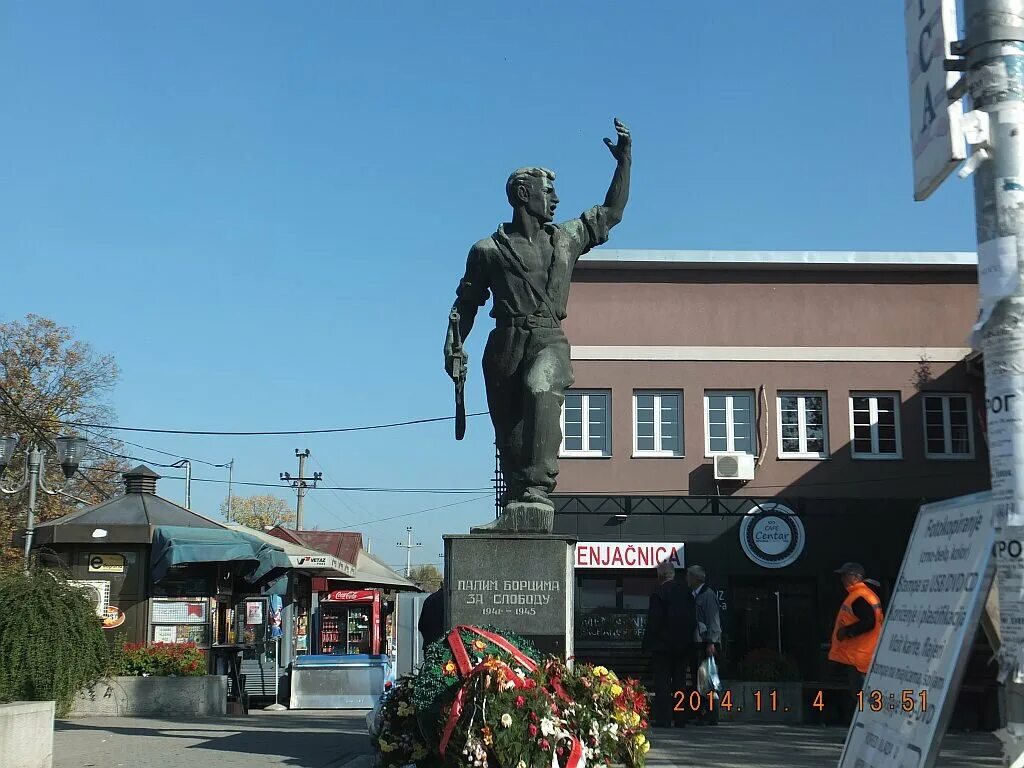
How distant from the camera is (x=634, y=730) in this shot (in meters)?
7.16

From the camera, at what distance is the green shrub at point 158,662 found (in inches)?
546

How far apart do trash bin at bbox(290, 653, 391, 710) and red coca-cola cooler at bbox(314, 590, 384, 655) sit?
584 inches

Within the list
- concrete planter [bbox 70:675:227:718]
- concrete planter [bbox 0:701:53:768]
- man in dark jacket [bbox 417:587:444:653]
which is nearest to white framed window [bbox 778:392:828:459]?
concrete planter [bbox 70:675:227:718]

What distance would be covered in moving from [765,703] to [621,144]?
26.6ft

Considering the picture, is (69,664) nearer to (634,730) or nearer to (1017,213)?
(634,730)

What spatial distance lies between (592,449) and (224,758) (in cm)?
2313

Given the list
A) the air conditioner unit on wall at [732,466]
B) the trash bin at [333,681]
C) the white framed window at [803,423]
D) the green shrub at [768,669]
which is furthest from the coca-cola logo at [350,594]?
the green shrub at [768,669]

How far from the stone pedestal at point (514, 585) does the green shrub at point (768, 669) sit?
7175 millimetres

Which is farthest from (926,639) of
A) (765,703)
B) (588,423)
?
(588,423)

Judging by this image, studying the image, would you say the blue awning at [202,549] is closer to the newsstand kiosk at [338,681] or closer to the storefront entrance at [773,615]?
the newsstand kiosk at [338,681]

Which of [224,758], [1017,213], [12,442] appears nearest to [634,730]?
[224,758]

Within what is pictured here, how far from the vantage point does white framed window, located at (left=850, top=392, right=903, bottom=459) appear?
1232 inches
